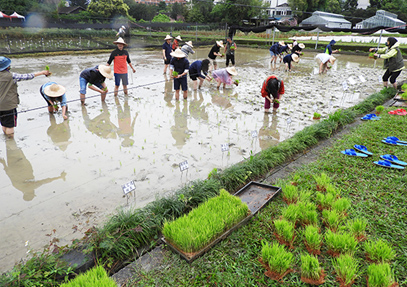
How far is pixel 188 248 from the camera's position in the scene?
2.28 m

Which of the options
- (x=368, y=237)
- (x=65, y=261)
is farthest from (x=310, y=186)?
(x=65, y=261)

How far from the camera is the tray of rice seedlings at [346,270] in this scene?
201 centimetres

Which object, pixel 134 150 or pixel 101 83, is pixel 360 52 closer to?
pixel 101 83

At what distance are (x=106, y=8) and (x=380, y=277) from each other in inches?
1432

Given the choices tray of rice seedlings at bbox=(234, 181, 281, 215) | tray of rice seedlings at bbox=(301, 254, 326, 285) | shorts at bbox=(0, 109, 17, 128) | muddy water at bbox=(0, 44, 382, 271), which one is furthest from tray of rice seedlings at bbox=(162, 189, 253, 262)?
shorts at bbox=(0, 109, 17, 128)

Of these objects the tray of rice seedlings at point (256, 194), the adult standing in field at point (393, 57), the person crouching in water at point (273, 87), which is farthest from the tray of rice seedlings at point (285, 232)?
the adult standing in field at point (393, 57)

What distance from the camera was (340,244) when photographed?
91.0 inches

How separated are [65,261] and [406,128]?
18.6ft

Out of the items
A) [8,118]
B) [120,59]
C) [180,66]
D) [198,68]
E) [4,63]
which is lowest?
[8,118]

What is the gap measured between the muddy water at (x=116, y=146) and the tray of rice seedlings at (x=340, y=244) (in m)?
1.84

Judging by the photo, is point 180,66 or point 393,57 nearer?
point 180,66

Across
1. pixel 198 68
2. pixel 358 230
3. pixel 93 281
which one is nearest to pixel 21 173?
pixel 93 281

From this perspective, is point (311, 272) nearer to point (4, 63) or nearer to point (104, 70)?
point (4, 63)

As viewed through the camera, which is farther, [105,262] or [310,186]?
[310,186]
